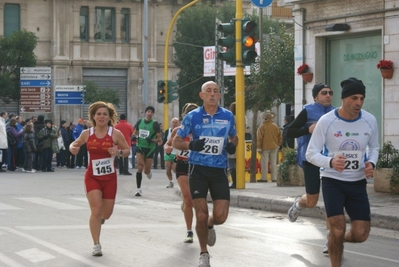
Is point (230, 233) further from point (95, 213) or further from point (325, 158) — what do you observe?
point (325, 158)

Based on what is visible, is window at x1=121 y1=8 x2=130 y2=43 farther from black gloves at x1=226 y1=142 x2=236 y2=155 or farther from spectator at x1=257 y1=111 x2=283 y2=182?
black gloves at x1=226 y1=142 x2=236 y2=155

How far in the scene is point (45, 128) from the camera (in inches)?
1199

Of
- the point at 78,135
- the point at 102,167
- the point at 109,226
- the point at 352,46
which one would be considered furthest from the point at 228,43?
the point at 78,135

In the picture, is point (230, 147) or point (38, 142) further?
point (38, 142)

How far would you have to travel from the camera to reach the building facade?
18578 mm

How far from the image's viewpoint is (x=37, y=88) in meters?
42.3

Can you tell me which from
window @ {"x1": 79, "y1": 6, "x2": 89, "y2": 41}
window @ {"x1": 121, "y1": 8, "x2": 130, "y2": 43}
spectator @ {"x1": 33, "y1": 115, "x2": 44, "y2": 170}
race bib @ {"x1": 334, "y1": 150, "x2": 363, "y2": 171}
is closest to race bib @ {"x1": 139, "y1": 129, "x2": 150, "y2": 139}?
race bib @ {"x1": 334, "y1": 150, "x2": 363, "y2": 171}

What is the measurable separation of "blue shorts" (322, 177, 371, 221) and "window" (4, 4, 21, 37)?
4728 cm

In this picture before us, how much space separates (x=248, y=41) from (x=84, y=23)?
3842 cm

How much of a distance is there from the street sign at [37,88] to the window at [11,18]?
1232 centimetres

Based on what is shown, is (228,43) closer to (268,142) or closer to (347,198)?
(268,142)

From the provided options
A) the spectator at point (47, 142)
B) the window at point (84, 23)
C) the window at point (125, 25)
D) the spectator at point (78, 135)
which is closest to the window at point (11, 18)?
the window at point (84, 23)

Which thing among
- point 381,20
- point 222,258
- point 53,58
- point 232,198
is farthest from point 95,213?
point 53,58

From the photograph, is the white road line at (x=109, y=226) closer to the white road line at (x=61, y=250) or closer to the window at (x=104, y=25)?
the white road line at (x=61, y=250)
